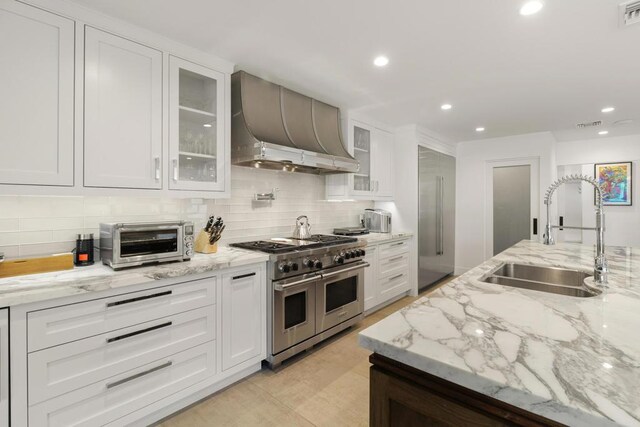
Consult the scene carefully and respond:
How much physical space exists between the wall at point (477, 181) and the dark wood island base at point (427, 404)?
16.9ft

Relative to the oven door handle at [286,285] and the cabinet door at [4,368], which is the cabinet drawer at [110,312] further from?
the oven door handle at [286,285]

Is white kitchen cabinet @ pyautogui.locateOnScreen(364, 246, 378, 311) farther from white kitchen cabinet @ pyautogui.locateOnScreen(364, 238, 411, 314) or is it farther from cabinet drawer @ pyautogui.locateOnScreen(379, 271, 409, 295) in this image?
cabinet drawer @ pyautogui.locateOnScreen(379, 271, 409, 295)

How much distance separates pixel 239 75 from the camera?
2.64 metres

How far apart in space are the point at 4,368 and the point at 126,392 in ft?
1.87

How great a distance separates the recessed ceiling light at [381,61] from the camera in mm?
2443

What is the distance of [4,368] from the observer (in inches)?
53.9

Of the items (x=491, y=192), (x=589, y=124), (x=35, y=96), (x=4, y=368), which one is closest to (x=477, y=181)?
(x=491, y=192)

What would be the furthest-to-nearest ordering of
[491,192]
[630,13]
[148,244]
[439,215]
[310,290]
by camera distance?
[491,192], [439,215], [310,290], [148,244], [630,13]

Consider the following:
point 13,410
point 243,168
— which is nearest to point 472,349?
point 13,410

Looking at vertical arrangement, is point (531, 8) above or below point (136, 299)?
above

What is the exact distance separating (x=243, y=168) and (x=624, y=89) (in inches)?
150

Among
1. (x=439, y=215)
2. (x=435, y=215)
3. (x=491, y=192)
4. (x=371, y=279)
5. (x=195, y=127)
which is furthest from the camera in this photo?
(x=491, y=192)

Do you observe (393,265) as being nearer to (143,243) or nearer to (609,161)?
(143,243)

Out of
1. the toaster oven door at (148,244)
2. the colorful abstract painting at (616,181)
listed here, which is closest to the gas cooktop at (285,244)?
the toaster oven door at (148,244)
